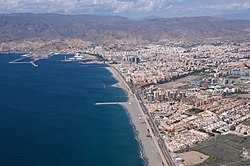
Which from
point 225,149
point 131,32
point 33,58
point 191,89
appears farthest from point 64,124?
point 131,32

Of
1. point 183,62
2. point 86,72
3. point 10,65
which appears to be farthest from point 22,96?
point 183,62

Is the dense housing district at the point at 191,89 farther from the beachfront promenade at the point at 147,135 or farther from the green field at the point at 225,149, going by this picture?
the green field at the point at 225,149

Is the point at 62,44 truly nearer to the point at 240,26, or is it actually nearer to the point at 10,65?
the point at 10,65

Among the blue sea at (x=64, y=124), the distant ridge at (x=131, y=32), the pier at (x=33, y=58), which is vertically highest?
the distant ridge at (x=131, y=32)

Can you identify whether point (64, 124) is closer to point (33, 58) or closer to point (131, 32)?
point (33, 58)

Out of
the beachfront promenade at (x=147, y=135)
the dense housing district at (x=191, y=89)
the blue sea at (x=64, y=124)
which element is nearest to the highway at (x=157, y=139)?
the beachfront promenade at (x=147, y=135)

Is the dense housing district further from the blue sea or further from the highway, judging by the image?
the blue sea

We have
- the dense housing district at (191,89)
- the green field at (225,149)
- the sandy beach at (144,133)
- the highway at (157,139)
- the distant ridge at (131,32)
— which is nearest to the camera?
the green field at (225,149)
